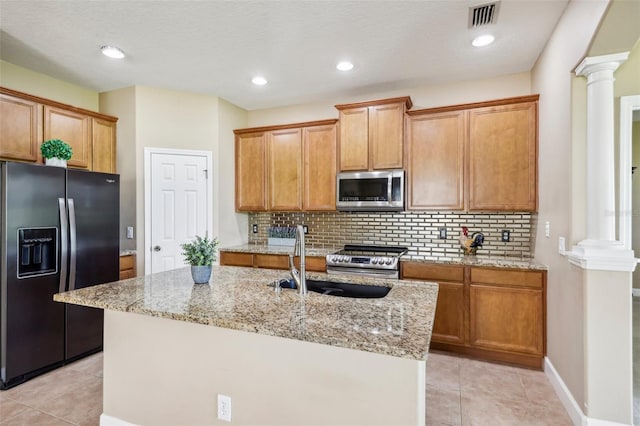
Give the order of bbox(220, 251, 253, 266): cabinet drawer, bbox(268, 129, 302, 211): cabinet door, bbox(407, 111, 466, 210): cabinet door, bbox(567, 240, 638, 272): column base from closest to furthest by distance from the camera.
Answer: bbox(567, 240, 638, 272): column base < bbox(407, 111, 466, 210): cabinet door < bbox(220, 251, 253, 266): cabinet drawer < bbox(268, 129, 302, 211): cabinet door

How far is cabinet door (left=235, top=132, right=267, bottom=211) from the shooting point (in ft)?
13.8

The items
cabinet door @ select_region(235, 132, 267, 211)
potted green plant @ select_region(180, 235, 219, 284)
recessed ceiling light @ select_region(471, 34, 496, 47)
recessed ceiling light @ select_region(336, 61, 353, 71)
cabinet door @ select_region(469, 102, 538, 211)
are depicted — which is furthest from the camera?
cabinet door @ select_region(235, 132, 267, 211)

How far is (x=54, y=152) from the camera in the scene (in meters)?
2.90

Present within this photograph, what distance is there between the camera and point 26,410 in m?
2.23

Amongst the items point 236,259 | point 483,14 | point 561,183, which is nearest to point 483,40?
point 483,14

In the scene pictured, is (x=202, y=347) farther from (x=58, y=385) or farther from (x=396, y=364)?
(x=58, y=385)

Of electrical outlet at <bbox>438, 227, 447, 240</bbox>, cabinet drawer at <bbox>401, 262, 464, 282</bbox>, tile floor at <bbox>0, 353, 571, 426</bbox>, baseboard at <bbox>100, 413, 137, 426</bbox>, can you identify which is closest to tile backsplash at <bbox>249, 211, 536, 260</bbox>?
electrical outlet at <bbox>438, 227, 447, 240</bbox>

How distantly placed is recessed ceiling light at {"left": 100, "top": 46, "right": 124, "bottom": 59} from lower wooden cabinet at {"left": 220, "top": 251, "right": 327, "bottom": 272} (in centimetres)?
228

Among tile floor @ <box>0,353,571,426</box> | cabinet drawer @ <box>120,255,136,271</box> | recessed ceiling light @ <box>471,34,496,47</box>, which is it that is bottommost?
tile floor @ <box>0,353,571,426</box>

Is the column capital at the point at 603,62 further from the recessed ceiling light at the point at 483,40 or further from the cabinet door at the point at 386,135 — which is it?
the cabinet door at the point at 386,135

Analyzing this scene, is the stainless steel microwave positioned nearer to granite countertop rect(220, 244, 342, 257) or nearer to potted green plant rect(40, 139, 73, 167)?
granite countertop rect(220, 244, 342, 257)

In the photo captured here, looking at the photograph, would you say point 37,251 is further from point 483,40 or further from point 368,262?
point 483,40

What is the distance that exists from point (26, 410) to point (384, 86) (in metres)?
4.17

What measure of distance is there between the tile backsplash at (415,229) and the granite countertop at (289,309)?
5.82 ft
